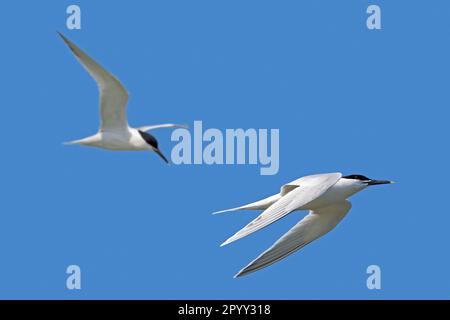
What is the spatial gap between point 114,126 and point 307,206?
268 centimetres

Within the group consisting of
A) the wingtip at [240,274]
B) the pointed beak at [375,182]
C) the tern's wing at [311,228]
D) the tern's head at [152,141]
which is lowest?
the wingtip at [240,274]

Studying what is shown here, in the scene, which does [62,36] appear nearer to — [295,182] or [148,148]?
[148,148]

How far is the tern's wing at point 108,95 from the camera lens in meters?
9.48

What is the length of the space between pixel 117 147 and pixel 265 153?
1772 millimetres

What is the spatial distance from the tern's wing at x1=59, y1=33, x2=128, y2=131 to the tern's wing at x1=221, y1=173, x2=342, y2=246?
8.26ft

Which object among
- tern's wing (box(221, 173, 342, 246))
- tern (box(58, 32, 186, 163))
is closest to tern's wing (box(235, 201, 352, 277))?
tern's wing (box(221, 173, 342, 246))

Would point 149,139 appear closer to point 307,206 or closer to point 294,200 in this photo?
point 307,206

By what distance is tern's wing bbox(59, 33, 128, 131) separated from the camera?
373 inches

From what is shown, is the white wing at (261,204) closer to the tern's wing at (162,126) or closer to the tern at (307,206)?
the tern at (307,206)

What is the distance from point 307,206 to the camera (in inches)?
329

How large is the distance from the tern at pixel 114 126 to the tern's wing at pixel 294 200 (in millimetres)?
2548

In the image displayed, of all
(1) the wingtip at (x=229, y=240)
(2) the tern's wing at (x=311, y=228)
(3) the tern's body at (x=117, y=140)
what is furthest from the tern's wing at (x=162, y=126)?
(1) the wingtip at (x=229, y=240)

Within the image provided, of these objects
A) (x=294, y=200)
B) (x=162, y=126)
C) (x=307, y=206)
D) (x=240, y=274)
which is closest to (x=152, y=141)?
(x=162, y=126)
